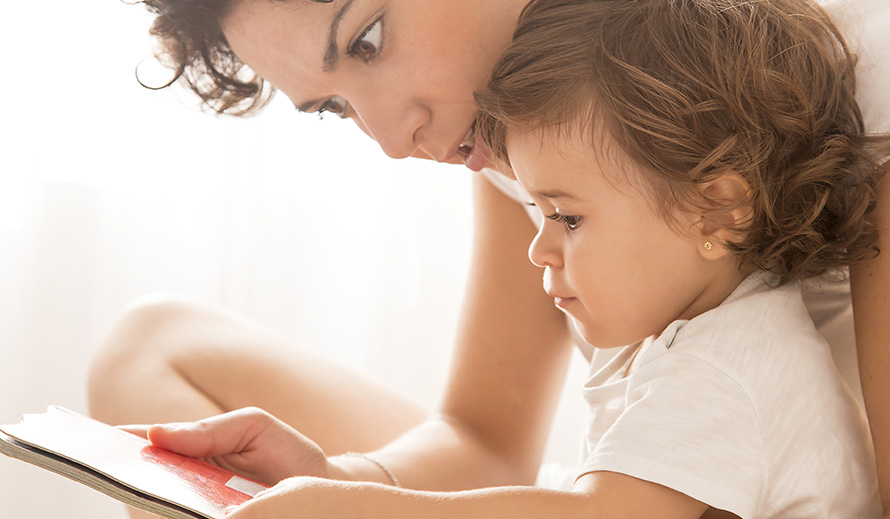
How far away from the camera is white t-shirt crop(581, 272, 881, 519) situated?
73cm

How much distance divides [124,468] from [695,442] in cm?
48

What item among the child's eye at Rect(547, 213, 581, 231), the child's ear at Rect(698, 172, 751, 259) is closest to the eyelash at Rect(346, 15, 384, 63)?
the child's eye at Rect(547, 213, 581, 231)

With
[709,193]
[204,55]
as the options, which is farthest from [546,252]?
[204,55]

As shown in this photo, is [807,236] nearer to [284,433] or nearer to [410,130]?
[410,130]

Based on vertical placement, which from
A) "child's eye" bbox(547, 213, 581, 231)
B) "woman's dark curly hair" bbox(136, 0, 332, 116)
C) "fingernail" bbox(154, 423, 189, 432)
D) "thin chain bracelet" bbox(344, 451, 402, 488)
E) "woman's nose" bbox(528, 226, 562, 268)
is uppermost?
"woman's dark curly hair" bbox(136, 0, 332, 116)

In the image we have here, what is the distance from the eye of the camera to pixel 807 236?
863mm

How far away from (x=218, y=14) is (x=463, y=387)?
629 mm

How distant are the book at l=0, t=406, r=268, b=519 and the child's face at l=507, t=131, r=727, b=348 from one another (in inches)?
14.8

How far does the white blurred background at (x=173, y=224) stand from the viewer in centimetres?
179

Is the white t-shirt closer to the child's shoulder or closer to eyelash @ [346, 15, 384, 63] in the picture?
Answer: the child's shoulder

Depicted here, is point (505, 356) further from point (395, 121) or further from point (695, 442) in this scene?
point (695, 442)

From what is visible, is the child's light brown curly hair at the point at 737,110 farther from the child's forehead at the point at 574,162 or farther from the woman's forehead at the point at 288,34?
the woman's forehead at the point at 288,34

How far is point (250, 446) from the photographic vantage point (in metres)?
0.97

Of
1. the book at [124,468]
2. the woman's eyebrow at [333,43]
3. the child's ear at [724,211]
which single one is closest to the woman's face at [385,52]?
the woman's eyebrow at [333,43]
